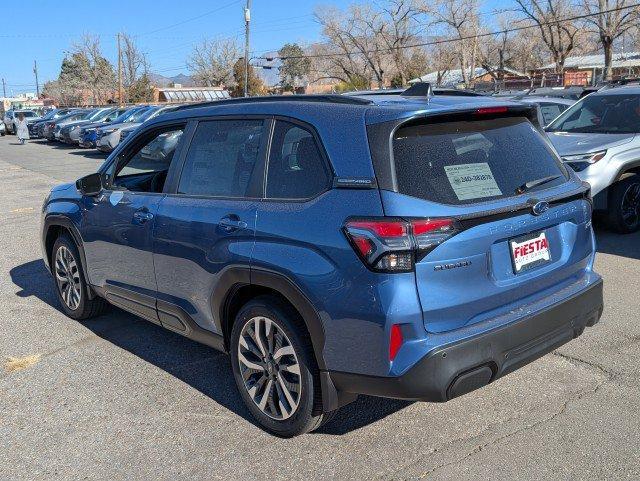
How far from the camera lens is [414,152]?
3.20 meters

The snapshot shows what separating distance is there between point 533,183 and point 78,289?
3853 mm

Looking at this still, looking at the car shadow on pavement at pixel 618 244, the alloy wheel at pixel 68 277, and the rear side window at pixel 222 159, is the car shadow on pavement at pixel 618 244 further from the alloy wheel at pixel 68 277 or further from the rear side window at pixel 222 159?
the alloy wheel at pixel 68 277

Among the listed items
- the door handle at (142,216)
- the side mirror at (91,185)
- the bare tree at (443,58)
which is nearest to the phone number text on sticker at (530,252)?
the door handle at (142,216)

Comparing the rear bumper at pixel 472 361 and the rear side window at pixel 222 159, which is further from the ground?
the rear side window at pixel 222 159

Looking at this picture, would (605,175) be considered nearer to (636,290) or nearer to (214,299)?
(636,290)

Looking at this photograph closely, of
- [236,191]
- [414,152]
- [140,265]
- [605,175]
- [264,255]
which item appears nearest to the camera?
[414,152]

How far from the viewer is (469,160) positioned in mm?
Answer: 3354

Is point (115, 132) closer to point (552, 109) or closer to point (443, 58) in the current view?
point (552, 109)

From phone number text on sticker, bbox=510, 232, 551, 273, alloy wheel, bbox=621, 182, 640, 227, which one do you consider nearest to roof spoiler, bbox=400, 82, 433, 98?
phone number text on sticker, bbox=510, 232, 551, 273

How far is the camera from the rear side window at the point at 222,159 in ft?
12.6

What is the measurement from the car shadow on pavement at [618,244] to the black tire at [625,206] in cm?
11

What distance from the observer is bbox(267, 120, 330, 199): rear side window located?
3.39 m

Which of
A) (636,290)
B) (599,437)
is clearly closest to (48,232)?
(599,437)

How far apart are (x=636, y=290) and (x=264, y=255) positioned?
403 centimetres
